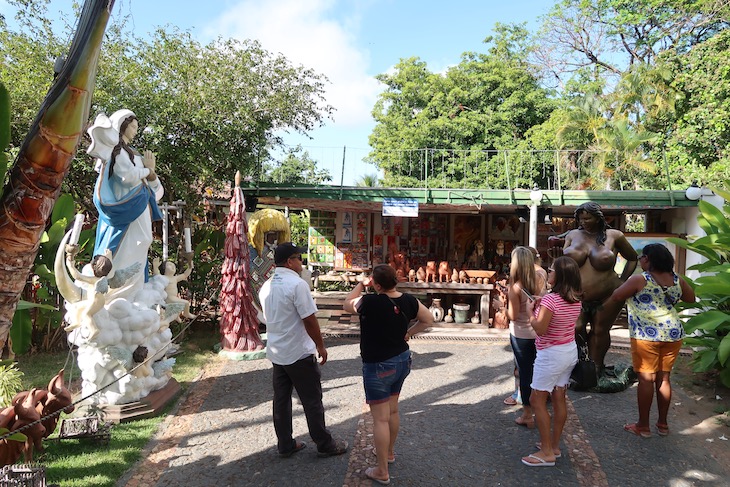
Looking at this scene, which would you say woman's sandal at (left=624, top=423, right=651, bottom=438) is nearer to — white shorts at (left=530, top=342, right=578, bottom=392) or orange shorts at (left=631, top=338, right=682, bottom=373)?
orange shorts at (left=631, top=338, right=682, bottom=373)

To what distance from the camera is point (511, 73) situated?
2120 cm

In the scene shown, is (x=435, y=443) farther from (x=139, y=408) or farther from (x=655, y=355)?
(x=139, y=408)

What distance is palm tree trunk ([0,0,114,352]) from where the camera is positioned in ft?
4.52

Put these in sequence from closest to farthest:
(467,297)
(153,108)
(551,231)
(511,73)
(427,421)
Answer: (427,421), (153,108), (467,297), (551,231), (511,73)

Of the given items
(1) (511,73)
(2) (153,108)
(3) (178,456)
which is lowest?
(3) (178,456)

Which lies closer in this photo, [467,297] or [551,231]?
[467,297]

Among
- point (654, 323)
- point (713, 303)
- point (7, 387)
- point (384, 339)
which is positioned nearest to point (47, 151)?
point (384, 339)

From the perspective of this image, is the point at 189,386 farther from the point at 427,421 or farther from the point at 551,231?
the point at 551,231

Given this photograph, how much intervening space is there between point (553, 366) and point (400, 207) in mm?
5943

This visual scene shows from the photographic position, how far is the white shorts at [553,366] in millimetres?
3367

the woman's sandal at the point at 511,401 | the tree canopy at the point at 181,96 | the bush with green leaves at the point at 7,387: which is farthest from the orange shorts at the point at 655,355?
the tree canopy at the point at 181,96

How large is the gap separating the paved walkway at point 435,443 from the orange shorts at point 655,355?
2.10 ft

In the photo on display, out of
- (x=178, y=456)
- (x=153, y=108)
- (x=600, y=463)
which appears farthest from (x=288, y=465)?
(x=153, y=108)

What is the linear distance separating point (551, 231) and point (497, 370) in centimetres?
655
